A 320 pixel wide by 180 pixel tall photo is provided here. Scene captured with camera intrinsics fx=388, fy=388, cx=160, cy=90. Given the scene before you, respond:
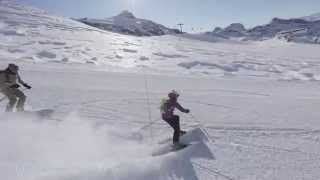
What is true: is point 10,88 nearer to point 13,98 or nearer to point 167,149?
point 13,98

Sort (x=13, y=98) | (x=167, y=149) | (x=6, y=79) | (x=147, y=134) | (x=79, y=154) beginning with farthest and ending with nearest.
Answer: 1. (x=13, y=98)
2. (x=6, y=79)
3. (x=147, y=134)
4. (x=167, y=149)
5. (x=79, y=154)

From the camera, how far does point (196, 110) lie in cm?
1541

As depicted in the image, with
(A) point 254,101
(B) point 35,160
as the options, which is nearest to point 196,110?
(A) point 254,101

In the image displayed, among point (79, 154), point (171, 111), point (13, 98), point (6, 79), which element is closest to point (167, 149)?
point (171, 111)

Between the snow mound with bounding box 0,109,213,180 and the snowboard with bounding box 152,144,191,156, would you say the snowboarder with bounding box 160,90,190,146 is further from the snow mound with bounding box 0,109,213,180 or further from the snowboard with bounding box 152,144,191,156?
the snow mound with bounding box 0,109,213,180

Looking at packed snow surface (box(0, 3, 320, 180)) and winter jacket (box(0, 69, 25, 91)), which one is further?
winter jacket (box(0, 69, 25, 91))

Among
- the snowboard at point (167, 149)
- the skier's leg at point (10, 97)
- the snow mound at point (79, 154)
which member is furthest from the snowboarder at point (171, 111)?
the skier's leg at point (10, 97)

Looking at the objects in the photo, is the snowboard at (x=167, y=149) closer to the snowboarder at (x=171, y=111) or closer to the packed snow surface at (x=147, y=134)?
the packed snow surface at (x=147, y=134)

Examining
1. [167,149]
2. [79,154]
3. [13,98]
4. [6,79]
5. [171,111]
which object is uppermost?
[6,79]

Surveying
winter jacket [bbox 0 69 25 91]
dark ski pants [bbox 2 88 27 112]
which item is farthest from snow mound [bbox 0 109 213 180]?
winter jacket [bbox 0 69 25 91]

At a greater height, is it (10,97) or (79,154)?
(10,97)

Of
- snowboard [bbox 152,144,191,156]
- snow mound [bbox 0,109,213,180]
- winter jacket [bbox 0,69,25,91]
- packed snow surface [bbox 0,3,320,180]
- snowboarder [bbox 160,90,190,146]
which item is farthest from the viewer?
winter jacket [bbox 0,69,25,91]

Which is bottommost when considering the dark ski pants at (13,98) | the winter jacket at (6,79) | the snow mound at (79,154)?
the snow mound at (79,154)

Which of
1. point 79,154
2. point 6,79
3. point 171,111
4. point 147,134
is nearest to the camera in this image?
point 79,154
